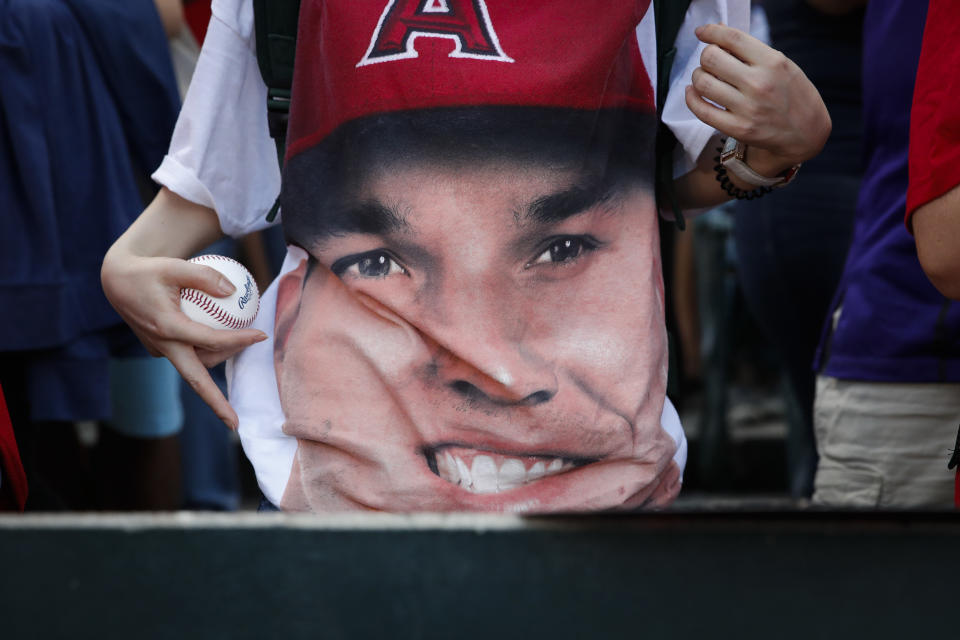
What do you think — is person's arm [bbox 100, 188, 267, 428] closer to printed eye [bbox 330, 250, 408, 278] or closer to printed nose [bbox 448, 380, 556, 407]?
printed eye [bbox 330, 250, 408, 278]

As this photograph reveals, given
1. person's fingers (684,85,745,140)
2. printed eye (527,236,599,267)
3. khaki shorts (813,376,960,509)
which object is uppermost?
person's fingers (684,85,745,140)

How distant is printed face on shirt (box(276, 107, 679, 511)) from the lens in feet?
4.38

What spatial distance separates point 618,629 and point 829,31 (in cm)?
194

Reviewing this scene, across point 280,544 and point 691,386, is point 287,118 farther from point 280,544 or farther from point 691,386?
point 691,386

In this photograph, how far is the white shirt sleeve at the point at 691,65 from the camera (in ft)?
4.80

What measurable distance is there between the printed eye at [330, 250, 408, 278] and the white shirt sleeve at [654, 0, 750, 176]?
45 cm

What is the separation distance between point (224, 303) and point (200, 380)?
12 centimetres

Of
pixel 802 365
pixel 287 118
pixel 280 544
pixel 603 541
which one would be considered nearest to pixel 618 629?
pixel 603 541

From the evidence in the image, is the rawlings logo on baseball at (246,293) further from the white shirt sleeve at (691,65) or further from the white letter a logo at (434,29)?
the white shirt sleeve at (691,65)

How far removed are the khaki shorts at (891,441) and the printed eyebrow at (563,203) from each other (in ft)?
2.50

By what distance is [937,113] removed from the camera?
1255mm

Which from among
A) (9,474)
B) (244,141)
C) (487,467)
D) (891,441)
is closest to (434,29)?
(244,141)

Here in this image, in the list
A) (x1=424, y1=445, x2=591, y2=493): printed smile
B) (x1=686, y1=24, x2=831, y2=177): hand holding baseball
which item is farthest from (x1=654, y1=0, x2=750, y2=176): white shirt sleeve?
(x1=424, y1=445, x2=591, y2=493): printed smile

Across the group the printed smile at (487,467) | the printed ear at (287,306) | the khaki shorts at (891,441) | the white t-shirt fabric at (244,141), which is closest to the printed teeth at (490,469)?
the printed smile at (487,467)
